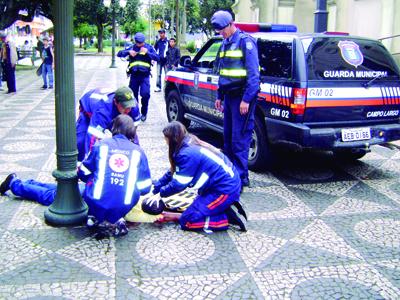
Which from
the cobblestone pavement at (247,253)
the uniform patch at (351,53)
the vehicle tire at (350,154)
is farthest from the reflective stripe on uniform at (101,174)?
the vehicle tire at (350,154)

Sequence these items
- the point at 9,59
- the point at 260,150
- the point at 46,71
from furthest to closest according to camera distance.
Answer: the point at 46,71
the point at 9,59
the point at 260,150

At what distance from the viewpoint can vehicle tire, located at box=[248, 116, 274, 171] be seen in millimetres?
6266

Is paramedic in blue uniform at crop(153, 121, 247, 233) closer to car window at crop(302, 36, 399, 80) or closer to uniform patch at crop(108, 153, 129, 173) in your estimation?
uniform patch at crop(108, 153, 129, 173)

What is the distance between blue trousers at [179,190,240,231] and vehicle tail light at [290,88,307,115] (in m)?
1.60

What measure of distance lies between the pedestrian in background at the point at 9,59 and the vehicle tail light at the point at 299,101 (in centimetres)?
1098

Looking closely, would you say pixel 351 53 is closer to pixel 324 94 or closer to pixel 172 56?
pixel 324 94

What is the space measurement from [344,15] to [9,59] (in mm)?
13210

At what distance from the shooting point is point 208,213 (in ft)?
14.6

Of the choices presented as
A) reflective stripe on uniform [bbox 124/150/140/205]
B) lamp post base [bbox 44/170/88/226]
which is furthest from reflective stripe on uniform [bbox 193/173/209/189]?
lamp post base [bbox 44/170/88/226]

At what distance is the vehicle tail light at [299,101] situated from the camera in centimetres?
557

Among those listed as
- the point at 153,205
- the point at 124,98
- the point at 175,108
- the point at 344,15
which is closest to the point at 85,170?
the point at 153,205

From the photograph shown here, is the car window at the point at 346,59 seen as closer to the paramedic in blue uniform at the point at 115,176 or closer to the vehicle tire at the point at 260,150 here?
the vehicle tire at the point at 260,150

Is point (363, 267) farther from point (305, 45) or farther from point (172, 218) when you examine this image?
point (305, 45)

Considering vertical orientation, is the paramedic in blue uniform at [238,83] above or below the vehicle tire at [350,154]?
above
